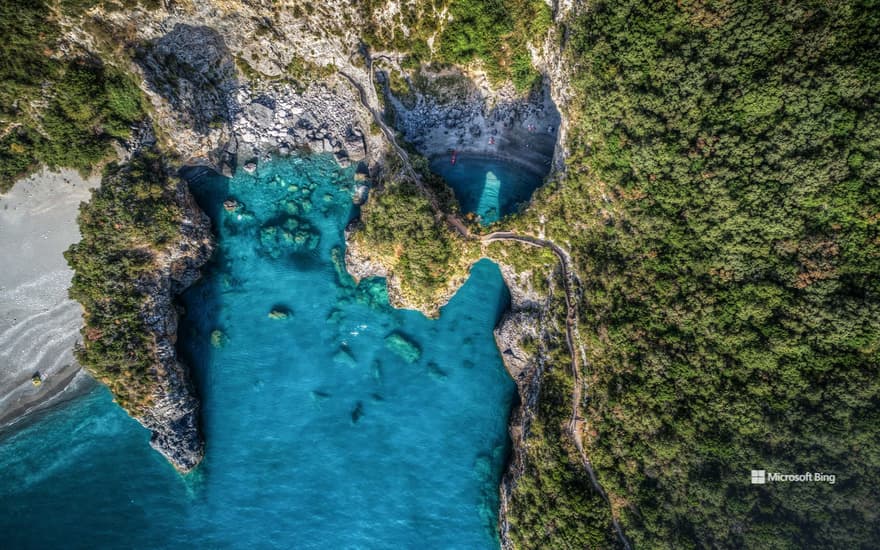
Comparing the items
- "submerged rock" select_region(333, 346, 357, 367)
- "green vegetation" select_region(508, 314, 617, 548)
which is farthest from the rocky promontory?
"green vegetation" select_region(508, 314, 617, 548)

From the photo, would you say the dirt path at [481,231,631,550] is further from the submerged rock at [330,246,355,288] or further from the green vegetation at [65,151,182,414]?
the green vegetation at [65,151,182,414]

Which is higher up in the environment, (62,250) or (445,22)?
(445,22)

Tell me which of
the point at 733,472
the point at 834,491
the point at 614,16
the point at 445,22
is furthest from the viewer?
the point at 445,22

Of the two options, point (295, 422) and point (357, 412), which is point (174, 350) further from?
point (357, 412)

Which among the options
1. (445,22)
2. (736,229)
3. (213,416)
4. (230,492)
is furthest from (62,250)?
(736,229)

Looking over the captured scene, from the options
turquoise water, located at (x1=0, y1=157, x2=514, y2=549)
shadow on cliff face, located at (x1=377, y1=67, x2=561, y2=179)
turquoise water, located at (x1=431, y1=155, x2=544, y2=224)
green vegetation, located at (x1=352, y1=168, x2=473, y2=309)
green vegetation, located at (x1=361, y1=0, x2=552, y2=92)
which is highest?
green vegetation, located at (x1=361, y1=0, x2=552, y2=92)

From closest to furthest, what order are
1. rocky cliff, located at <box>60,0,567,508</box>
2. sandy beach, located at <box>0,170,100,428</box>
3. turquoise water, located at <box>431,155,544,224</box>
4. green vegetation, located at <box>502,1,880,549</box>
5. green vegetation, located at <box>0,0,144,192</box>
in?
green vegetation, located at <box>502,1,880,549</box>, green vegetation, located at <box>0,0,144,192</box>, rocky cliff, located at <box>60,0,567,508</box>, sandy beach, located at <box>0,170,100,428</box>, turquoise water, located at <box>431,155,544,224</box>

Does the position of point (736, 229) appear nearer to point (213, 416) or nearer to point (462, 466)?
point (462, 466)
